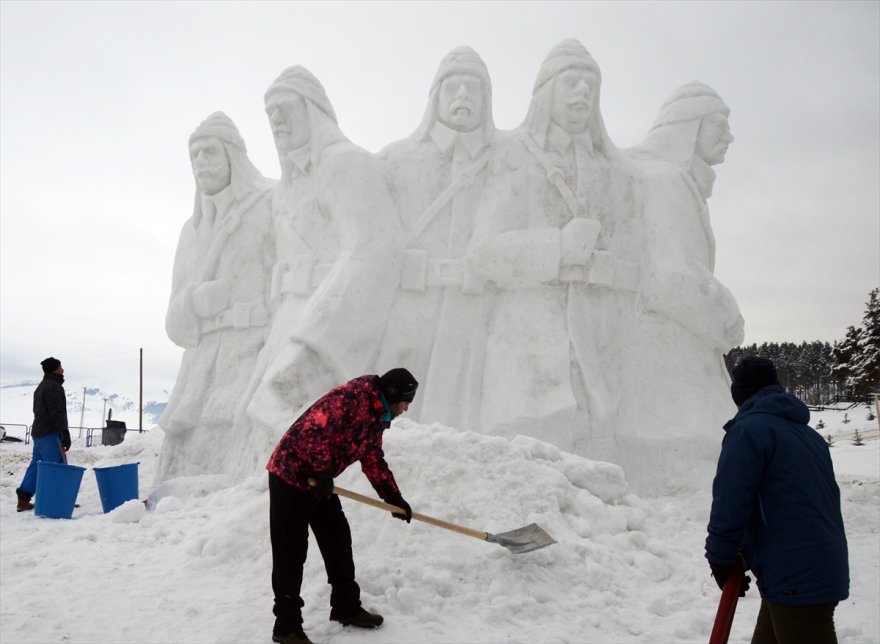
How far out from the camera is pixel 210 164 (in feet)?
29.1

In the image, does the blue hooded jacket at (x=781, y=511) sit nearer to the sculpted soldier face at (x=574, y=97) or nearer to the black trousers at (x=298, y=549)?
the black trousers at (x=298, y=549)

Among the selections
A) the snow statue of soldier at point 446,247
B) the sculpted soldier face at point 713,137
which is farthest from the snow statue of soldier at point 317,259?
the sculpted soldier face at point 713,137

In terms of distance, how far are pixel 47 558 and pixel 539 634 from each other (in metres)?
3.25

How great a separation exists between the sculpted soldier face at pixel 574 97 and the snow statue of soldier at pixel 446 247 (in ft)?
2.43

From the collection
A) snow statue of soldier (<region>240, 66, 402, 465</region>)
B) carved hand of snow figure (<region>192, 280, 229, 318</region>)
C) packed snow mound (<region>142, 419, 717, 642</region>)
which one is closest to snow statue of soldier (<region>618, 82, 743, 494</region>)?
packed snow mound (<region>142, 419, 717, 642</region>)

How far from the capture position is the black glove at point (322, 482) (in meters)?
3.13

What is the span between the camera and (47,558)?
4.60m

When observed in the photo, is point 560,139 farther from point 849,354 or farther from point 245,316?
point 849,354

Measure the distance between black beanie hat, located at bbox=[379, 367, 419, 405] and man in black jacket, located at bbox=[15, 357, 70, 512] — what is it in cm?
495

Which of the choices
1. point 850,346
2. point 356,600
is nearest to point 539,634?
point 356,600

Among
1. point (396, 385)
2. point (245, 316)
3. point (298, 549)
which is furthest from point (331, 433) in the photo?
point (245, 316)

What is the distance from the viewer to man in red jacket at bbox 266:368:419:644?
3150mm

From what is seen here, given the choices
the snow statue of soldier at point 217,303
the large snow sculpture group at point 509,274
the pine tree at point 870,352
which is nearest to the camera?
the large snow sculpture group at point 509,274

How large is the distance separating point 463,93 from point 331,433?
16.9 feet
